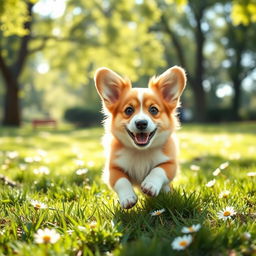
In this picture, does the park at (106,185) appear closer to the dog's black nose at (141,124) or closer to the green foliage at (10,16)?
the green foliage at (10,16)

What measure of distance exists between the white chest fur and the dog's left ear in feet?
1.70

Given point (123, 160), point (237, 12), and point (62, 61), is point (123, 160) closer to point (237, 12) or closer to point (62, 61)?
point (237, 12)

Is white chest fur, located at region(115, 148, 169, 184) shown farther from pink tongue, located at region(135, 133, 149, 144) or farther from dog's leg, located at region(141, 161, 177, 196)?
pink tongue, located at region(135, 133, 149, 144)

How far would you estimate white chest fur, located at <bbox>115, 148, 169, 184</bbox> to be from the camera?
3180 millimetres

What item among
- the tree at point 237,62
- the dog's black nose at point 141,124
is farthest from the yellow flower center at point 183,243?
the tree at point 237,62

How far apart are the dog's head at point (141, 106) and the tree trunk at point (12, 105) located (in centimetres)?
1779

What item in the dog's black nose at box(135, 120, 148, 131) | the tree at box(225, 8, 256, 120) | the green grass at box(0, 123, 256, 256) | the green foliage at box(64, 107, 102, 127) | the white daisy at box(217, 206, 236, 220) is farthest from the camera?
the green foliage at box(64, 107, 102, 127)

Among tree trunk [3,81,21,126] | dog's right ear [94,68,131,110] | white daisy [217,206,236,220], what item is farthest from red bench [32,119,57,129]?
white daisy [217,206,236,220]

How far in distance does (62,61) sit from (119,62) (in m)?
4.45

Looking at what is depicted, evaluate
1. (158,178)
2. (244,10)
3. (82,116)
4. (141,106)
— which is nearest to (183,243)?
(158,178)

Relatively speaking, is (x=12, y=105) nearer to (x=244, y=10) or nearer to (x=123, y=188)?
(x=244, y=10)

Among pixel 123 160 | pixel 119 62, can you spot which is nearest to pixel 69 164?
pixel 123 160

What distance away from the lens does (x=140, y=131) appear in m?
2.93

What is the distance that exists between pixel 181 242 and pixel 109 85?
1718 mm
